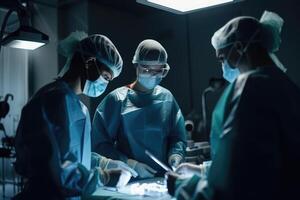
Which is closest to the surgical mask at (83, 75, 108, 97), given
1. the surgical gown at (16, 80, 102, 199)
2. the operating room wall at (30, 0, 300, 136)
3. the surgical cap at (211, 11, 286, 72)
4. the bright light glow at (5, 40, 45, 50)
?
the surgical gown at (16, 80, 102, 199)

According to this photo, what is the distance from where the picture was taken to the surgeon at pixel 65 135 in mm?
1334

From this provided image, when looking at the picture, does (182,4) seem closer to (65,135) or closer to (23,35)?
(65,135)

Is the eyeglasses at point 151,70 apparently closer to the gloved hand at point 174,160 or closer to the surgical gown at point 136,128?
the surgical gown at point 136,128

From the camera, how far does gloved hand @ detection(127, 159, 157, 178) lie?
1.97 m

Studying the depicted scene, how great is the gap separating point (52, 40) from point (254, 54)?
3.57 m

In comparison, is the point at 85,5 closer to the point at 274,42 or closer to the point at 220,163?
the point at 274,42

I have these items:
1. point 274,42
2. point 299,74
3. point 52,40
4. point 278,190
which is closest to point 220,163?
point 278,190

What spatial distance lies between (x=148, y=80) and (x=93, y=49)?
65cm

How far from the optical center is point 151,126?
7.14 feet

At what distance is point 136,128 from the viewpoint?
2158 millimetres

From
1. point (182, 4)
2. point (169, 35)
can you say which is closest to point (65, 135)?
point (182, 4)

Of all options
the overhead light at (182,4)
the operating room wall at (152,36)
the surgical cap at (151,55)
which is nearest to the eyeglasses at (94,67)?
the overhead light at (182,4)

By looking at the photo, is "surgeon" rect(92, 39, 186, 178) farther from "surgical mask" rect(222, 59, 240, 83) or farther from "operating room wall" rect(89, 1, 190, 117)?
"operating room wall" rect(89, 1, 190, 117)

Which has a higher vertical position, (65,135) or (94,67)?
(94,67)
